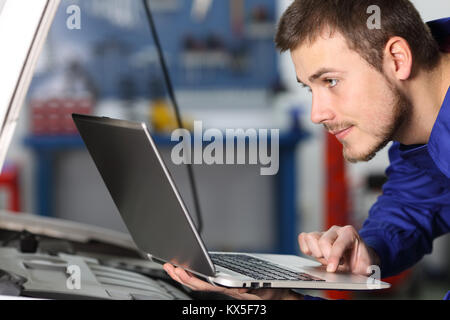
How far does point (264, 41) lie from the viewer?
3.89 m

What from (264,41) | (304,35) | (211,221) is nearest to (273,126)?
(211,221)

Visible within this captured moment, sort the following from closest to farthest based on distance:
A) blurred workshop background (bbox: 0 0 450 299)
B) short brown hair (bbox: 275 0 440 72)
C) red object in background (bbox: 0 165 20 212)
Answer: short brown hair (bbox: 275 0 440 72)
blurred workshop background (bbox: 0 0 450 299)
red object in background (bbox: 0 165 20 212)

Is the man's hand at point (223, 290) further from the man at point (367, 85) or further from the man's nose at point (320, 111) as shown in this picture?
the man's nose at point (320, 111)

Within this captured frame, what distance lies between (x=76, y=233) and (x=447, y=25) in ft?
2.36

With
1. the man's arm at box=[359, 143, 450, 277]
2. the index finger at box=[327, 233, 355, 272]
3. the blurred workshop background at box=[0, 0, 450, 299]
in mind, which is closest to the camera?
the index finger at box=[327, 233, 355, 272]

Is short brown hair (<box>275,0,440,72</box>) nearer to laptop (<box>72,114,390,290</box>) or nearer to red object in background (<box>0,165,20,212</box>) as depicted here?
laptop (<box>72,114,390,290</box>)

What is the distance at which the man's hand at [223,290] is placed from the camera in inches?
26.1

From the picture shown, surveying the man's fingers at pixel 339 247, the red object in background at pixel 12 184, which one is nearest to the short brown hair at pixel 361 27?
the man's fingers at pixel 339 247

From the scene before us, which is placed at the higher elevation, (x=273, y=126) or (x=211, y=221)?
(x=273, y=126)

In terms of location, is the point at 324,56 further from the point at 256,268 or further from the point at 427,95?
the point at 256,268

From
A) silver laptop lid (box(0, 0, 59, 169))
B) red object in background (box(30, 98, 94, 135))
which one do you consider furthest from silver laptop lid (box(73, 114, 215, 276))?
red object in background (box(30, 98, 94, 135))

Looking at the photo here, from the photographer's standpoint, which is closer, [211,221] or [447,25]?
[447,25]

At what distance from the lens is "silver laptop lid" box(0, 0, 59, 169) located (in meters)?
0.57

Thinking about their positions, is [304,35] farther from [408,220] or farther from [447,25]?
[408,220]
